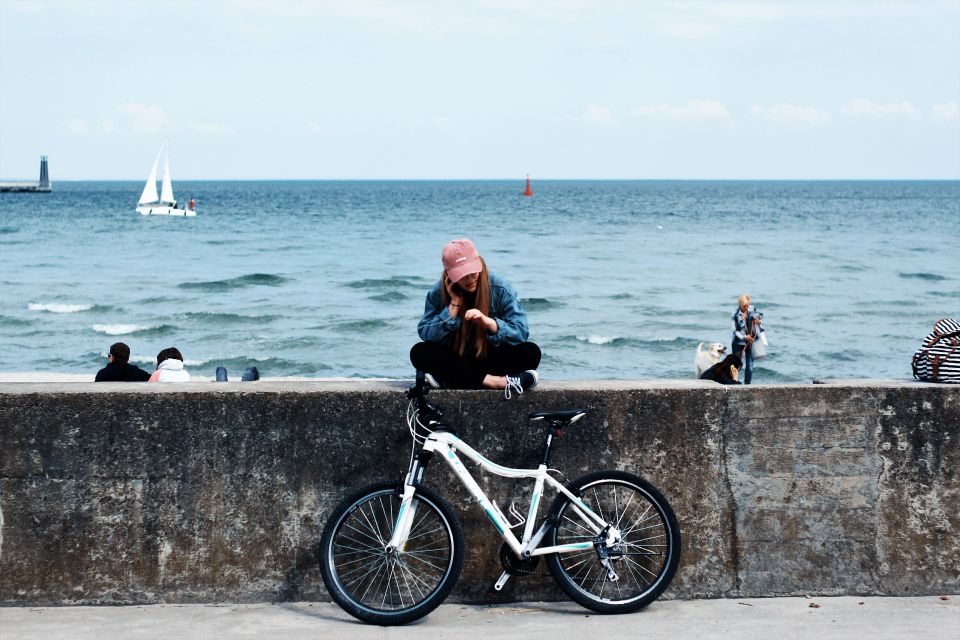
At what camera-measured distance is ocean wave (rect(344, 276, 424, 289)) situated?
3794 centimetres

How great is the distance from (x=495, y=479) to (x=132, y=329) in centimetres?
2446

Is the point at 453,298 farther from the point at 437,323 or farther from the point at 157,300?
the point at 157,300

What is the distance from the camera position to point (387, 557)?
4.88 metres

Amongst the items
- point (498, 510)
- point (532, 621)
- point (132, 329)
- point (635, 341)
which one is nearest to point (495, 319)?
point (498, 510)

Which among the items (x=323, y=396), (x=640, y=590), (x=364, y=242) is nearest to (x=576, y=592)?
(x=640, y=590)

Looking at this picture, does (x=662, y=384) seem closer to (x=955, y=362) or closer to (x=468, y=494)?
(x=468, y=494)

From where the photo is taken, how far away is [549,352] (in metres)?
25.5

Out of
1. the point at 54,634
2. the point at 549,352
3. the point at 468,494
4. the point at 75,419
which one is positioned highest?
the point at 75,419

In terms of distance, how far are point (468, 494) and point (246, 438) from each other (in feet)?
3.44

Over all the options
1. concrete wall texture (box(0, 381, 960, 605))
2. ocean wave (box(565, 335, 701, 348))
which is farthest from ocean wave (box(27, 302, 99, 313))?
concrete wall texture (box(0, 381, 960, 605))

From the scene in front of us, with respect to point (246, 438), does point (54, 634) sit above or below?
below

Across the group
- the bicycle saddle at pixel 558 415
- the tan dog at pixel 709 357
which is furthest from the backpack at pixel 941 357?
the tan dog at pixel 709 357

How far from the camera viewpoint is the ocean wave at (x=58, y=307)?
30.9 meters

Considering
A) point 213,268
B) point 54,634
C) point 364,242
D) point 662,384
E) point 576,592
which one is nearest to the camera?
point 54,634
